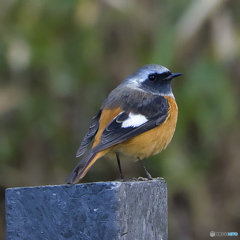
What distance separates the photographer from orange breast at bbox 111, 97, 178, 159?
3548 millimetres

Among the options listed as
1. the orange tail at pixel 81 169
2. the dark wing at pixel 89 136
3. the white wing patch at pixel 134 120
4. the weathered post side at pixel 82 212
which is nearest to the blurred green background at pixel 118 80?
the white wing patch at pixel 134 120

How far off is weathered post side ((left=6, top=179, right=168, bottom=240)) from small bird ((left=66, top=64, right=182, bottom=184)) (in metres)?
0.94

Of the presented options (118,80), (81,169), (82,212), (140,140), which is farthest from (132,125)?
(118,80)

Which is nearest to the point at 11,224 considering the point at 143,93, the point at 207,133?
the point at 143,93

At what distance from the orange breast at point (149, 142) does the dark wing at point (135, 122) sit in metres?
0.05

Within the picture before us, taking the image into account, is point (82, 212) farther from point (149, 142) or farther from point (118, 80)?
point (118, 80)

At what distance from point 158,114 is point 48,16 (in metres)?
2.10

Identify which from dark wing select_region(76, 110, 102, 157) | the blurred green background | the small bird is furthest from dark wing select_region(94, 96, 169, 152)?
the blurred green background

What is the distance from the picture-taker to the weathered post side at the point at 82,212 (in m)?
2.03

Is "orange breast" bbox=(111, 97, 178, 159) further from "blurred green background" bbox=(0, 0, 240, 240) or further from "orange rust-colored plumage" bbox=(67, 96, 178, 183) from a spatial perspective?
"blurred green background" bbox=(0, 0, 240, 240)

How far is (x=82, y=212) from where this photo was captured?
2059 mm

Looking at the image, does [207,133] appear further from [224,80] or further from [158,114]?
[158,114]

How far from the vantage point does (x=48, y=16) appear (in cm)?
502

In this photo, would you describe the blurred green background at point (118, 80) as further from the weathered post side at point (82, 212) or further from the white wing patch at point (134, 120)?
the weathered post side at point (82, 212)
